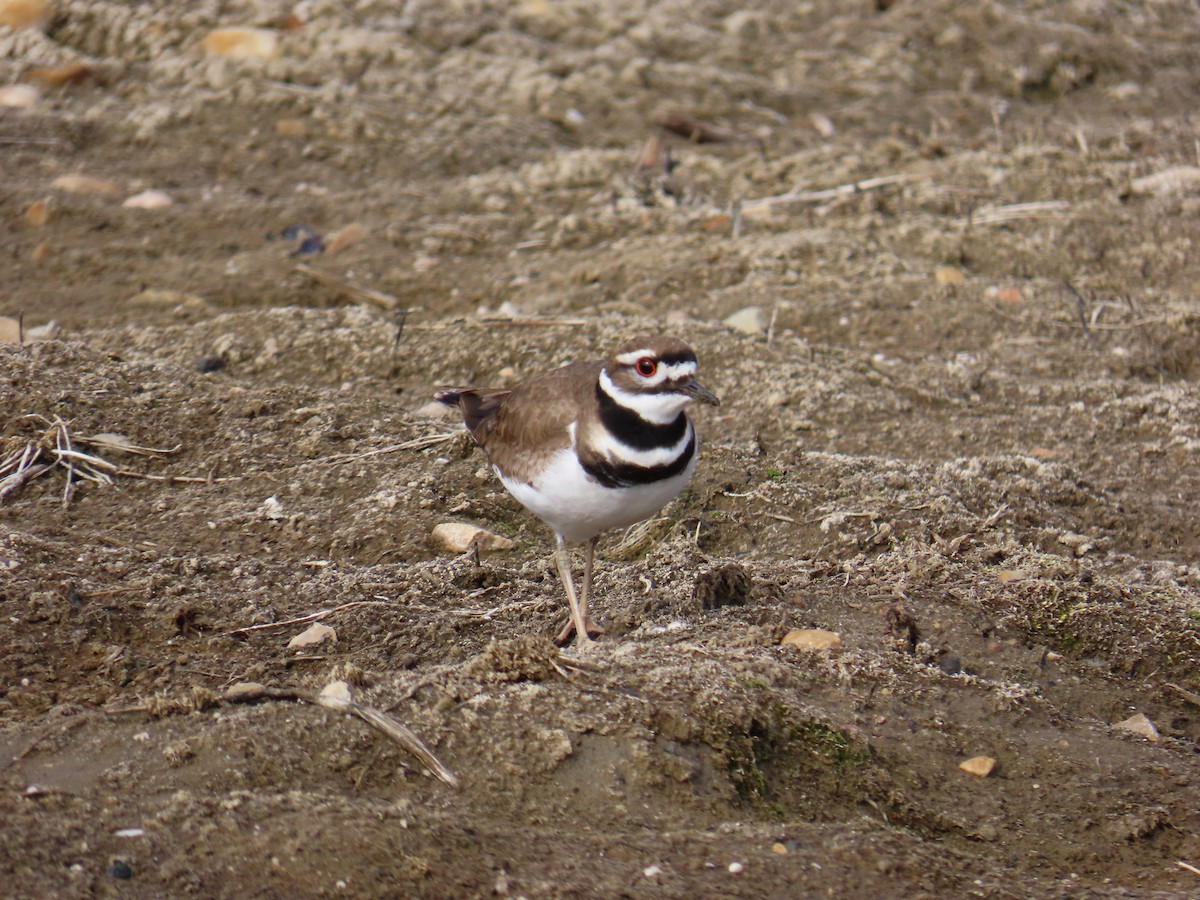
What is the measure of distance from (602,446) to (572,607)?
536 mm

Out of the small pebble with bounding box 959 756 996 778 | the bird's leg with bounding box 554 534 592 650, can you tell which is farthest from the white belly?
the small pebble with bounding box 959 756 996 778

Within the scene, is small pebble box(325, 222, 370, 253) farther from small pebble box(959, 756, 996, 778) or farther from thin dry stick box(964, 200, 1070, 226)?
small pebble box(959, 756, 996, 778)

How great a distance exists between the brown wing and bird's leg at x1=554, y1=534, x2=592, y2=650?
0.27 meters

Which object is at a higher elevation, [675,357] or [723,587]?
[675,357]

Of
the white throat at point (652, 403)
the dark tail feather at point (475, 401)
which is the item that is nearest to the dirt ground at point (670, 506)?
the dark tail feather at point (475, 401)

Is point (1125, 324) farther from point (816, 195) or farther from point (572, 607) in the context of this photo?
point (572, 607)

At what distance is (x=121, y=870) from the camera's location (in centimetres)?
284

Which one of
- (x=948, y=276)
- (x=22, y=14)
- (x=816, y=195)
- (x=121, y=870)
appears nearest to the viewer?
(x=121, y=870)

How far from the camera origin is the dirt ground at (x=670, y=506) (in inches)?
129

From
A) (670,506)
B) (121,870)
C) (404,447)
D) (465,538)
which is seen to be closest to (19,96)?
(404,447)

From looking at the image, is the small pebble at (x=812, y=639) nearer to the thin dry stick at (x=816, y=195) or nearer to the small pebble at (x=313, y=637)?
the small pebble at (x=313, y=637)

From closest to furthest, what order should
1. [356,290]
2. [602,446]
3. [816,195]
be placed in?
[602,446]
[356,290]
[816,195]

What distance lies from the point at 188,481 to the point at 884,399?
2794mm

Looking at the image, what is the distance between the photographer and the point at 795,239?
6.96m
